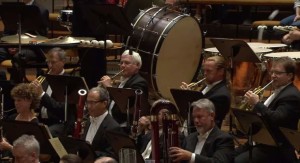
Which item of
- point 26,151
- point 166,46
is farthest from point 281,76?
point 166,46

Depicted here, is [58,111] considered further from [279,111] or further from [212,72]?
[279,111]

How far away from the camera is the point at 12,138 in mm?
7770

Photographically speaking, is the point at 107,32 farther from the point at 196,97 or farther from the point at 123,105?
the point at 196,97

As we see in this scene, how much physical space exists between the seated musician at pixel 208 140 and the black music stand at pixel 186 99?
39 centimetres

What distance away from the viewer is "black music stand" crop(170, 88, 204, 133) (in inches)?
311

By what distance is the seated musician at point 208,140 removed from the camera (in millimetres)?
7297

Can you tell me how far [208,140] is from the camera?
743 centimetres

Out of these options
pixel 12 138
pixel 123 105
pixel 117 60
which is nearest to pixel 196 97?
pixel 123 105

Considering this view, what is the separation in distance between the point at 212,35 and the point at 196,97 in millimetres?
5187

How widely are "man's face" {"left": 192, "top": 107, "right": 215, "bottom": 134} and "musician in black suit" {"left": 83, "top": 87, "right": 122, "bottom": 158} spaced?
3.37ft

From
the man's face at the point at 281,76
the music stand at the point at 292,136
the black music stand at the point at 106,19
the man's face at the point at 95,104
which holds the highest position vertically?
the black music stand at the point at 106,19

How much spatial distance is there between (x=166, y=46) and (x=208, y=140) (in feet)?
11.0

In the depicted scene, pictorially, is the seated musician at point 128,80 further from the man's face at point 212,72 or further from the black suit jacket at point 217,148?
the black suit jacket at point 217,148

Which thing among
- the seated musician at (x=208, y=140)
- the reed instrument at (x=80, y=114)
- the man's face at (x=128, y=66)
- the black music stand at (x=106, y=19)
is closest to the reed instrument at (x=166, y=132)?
the seated musician at (x=208, y=140)
